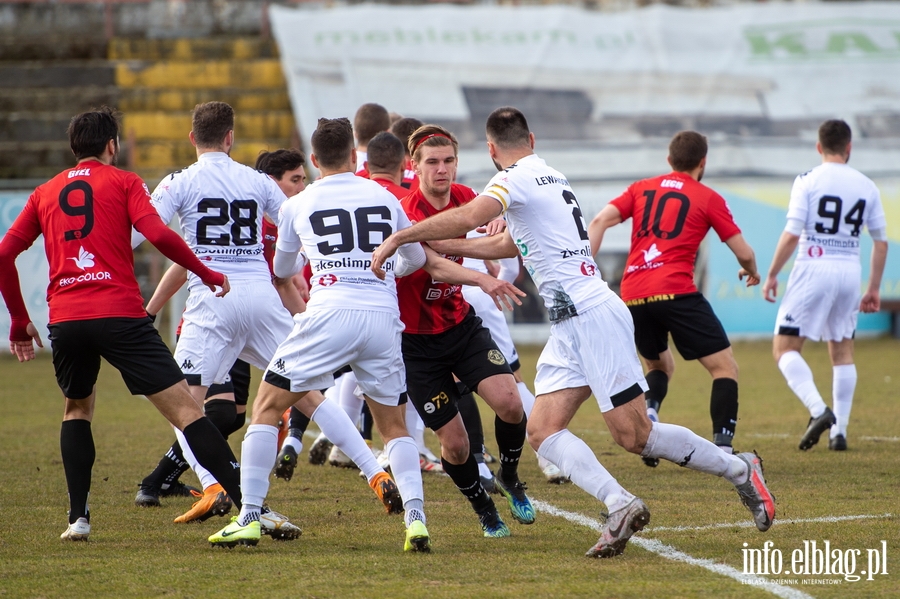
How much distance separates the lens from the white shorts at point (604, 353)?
5.19 m

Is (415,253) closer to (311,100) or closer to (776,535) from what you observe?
(776,535)

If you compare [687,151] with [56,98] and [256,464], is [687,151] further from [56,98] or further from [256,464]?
[56,98]

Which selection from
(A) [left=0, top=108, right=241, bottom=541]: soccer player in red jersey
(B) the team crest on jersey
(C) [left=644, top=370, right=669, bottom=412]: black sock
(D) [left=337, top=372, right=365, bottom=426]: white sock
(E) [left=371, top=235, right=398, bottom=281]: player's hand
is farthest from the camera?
(D) [left=337, top=372, right=365, bottom=426]: white sock

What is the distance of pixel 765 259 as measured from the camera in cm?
1827

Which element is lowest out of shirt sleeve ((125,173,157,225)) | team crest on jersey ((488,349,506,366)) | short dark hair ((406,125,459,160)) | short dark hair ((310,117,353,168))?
team crest on jersey ((488,349,506,366))

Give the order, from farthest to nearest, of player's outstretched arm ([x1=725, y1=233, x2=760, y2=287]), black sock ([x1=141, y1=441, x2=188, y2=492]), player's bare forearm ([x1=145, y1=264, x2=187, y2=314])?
player's outstretched arm ([x1=725, y1=233, x2=760, y2=287]) < black sock ([x1=141, y1=441, x2=188, y2=492]) < player's bare forearm ([x1=145, y1=264, x2=187, y2=314])

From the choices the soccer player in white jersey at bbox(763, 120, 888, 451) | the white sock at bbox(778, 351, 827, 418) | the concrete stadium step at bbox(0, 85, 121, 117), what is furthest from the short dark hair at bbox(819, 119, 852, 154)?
the concrete stadium step at bbox(0, 85, 121, 117)

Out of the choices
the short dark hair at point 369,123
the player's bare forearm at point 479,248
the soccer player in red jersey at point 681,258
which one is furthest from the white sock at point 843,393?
the player's bare forearm at point 479,248

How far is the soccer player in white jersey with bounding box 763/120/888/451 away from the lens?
8.67m

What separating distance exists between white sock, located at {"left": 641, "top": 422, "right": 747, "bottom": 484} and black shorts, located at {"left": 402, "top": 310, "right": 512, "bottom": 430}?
3.11 feet

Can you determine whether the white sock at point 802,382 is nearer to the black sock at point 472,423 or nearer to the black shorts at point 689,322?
the black shorts at point 689,322

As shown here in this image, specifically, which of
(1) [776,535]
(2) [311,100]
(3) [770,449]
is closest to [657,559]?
(1) [776,535]

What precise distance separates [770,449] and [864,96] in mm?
15887

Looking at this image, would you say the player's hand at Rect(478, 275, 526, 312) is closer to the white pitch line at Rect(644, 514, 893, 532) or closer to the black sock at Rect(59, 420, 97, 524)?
the white pitch line at Rect(644, 514, 893, 532)
